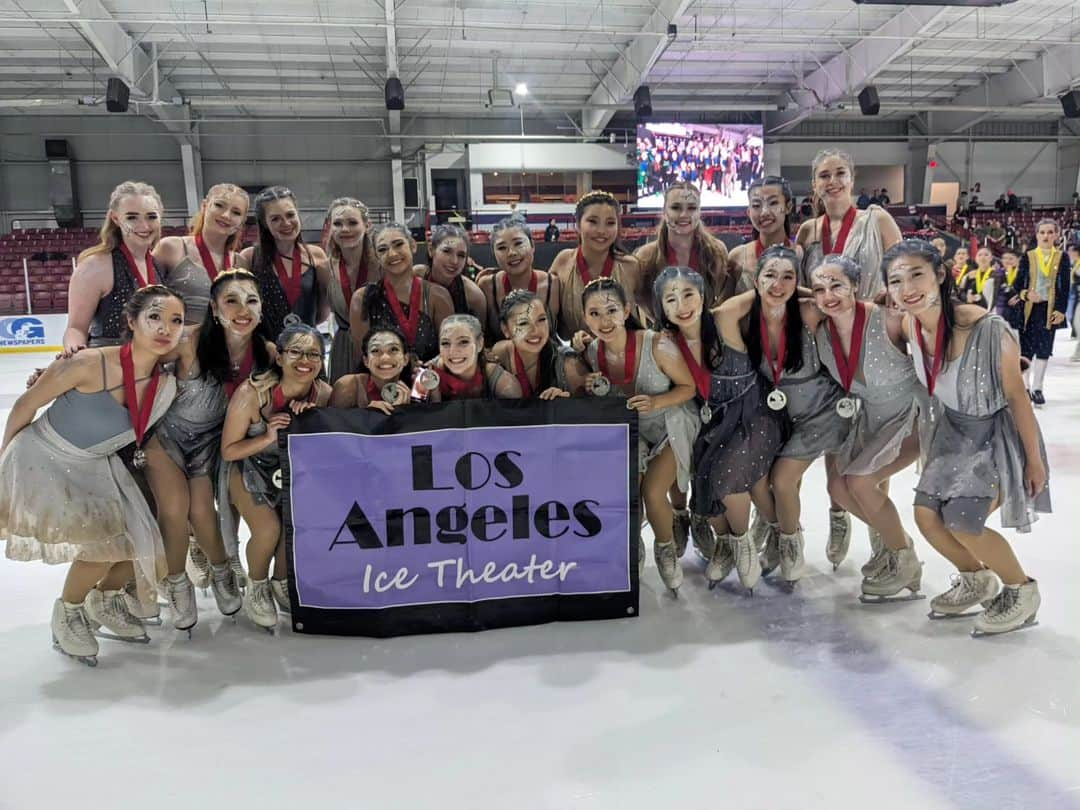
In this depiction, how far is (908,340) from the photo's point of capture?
272 cm

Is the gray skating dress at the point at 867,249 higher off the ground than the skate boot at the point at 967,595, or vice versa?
the gray skating dress at the point at 867,249

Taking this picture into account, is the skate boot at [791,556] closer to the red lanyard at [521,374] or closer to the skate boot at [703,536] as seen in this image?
the skate boot at [703,536]

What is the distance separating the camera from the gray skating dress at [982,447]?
2482mm

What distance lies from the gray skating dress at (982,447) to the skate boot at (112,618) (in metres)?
2.71

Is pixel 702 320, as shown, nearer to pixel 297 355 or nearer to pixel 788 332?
pixel 788 332

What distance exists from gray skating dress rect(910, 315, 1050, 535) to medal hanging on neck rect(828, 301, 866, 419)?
11.3 inches

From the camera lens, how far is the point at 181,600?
271cm

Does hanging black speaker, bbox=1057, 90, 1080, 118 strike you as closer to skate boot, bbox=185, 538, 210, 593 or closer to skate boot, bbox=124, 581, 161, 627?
skate boot, bbox=185, 538, 210, 593

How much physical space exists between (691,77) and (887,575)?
17135mm

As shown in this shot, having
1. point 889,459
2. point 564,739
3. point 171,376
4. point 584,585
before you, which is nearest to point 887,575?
point 889,459

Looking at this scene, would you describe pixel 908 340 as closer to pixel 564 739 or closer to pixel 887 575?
pixel 887 575

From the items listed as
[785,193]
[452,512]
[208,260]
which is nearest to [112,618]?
[452,512]

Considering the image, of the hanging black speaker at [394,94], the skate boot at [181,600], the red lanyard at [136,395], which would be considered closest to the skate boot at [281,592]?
the skate boot at [181,600]

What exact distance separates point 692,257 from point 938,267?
1.08 m
